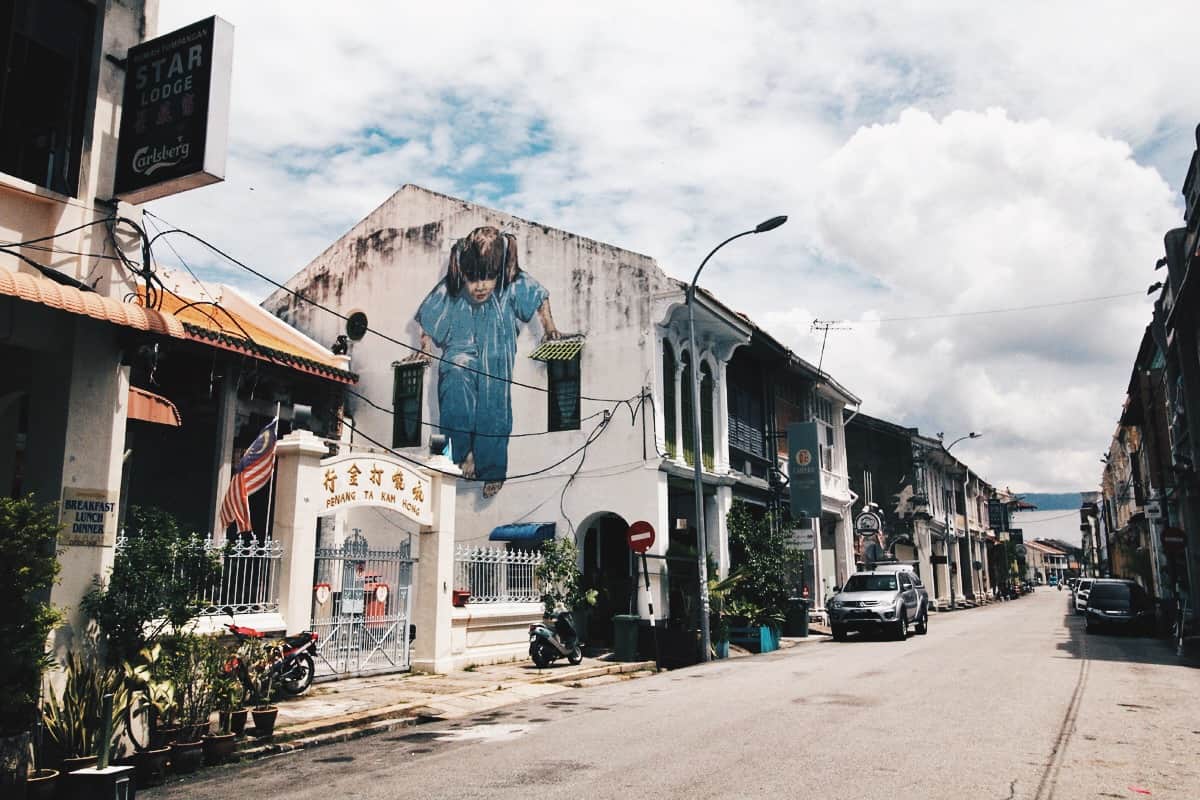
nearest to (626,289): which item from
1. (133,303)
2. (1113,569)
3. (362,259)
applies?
(362,259)

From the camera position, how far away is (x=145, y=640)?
344 inches

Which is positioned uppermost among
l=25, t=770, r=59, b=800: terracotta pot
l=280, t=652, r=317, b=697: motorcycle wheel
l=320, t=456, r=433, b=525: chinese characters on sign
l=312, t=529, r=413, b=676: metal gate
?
l=320, t=456, r=433, b=525: chinese characters on sign

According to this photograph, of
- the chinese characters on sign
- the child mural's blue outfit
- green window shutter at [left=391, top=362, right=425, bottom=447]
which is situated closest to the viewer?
the chinese characters on sign

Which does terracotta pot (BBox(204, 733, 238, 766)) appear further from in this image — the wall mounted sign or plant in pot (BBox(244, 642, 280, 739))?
the wall mounted sign

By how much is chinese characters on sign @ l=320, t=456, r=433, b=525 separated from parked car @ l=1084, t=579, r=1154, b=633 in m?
21.5

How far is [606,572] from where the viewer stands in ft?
71.9

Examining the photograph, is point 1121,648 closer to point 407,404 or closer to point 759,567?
point 759,567

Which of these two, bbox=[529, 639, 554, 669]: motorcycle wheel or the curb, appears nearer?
the curb

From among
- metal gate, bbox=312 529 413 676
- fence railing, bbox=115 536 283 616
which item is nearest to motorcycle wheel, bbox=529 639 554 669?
metal gate, bbox=312 529 413 676

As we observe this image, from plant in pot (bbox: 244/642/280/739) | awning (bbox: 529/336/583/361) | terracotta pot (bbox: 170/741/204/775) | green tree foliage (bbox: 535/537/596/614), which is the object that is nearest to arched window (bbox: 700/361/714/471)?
awning (bbox: 529/336/583/361)

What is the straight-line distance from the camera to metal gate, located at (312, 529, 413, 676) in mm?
13859

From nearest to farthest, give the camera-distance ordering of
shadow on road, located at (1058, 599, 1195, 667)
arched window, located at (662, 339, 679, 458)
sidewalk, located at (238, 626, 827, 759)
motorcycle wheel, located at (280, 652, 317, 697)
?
sidewalk, located at (238, 626, 827, 759) < motorcycle wheel, located at (280, 652, 317, 697) < shadow on road, located at (1058, 599, 1195, 667) < arched window, located at (662, 339, 679, 458)

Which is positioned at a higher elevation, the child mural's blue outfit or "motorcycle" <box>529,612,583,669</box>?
the child mural's blue outfit

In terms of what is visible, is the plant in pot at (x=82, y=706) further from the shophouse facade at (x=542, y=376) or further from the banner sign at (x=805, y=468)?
the banner sign at (x=805, y=468)
